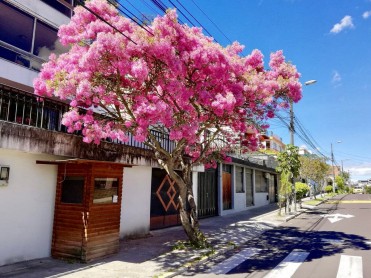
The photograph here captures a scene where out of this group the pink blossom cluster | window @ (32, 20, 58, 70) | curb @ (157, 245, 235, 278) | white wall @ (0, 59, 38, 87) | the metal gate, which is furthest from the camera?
the metal gate

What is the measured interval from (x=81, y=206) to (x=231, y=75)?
20.0 feet

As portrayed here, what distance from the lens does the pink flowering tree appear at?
306 inches

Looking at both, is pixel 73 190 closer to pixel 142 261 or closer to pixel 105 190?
pixel 105 190

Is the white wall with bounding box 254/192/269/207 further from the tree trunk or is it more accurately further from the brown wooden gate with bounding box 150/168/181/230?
the tree trunk

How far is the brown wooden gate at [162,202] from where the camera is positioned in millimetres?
13814

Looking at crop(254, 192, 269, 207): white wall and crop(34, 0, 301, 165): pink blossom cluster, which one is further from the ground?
crop(34, 0, 301, 165): pink blossom cluster

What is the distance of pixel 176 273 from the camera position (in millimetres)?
7316

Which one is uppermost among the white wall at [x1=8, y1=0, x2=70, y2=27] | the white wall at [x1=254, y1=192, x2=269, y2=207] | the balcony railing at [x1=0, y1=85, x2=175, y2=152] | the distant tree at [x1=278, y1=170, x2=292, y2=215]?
the white wall at [x1=8, y1=0, x2=70, y2=27]

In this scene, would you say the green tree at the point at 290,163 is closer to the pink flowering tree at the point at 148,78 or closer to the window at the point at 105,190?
the pink flowering tree at the point at 148,78

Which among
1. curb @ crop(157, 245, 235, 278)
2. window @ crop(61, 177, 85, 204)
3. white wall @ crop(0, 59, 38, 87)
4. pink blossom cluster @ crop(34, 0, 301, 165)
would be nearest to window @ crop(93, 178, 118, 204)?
window @ crop(61, 177, 85, 204)

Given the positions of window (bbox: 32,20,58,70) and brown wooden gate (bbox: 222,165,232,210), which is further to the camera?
brown wooden gate (bbox: 222,165,232,210)

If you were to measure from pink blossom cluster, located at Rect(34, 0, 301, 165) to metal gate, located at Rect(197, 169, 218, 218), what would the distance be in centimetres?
862

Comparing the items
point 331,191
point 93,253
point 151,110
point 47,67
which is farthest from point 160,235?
point 331,191

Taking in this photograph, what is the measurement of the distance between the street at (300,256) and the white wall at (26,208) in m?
4.53
